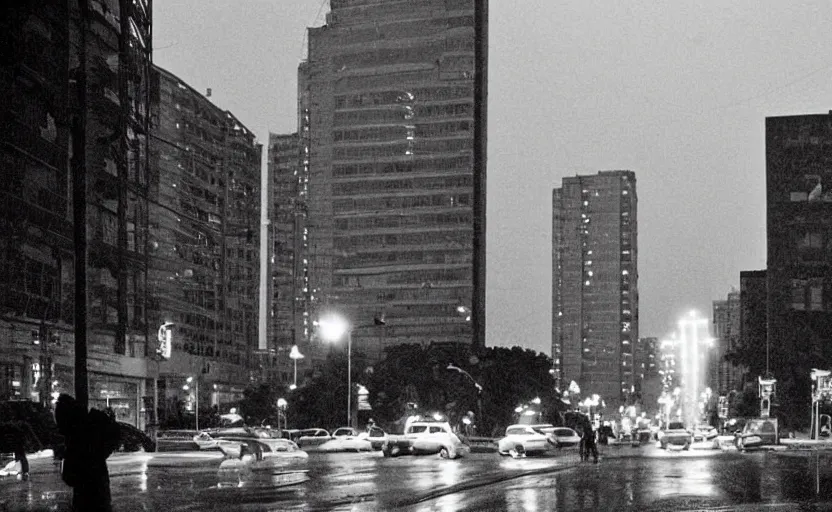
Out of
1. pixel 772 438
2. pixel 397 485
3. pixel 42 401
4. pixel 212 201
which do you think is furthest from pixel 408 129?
pixel 397 485

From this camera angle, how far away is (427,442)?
153 ft

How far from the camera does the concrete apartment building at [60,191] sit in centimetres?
3888

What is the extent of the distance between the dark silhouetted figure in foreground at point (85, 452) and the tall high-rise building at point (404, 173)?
16379 centimetres

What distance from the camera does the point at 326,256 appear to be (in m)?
186

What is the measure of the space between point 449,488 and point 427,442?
22.3 m

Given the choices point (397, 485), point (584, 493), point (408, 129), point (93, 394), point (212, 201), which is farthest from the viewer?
point (408, 129)

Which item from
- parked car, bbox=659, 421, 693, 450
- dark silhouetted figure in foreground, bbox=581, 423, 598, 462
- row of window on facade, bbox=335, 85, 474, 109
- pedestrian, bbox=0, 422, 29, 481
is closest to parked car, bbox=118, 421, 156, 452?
pedestrian, bbox=0, 422, 29, 481

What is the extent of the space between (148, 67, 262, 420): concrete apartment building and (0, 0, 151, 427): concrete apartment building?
30738 mm

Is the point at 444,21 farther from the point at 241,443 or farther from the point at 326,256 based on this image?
the point at 241,443

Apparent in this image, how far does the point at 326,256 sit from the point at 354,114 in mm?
23027

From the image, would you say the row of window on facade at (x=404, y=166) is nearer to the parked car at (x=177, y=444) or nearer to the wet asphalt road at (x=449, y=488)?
the parked car at (x=177, y=444)

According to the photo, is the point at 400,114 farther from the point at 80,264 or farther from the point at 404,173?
the point at 80,264

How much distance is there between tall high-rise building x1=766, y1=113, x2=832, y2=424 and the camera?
99.1m

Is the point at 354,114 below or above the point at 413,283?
above
